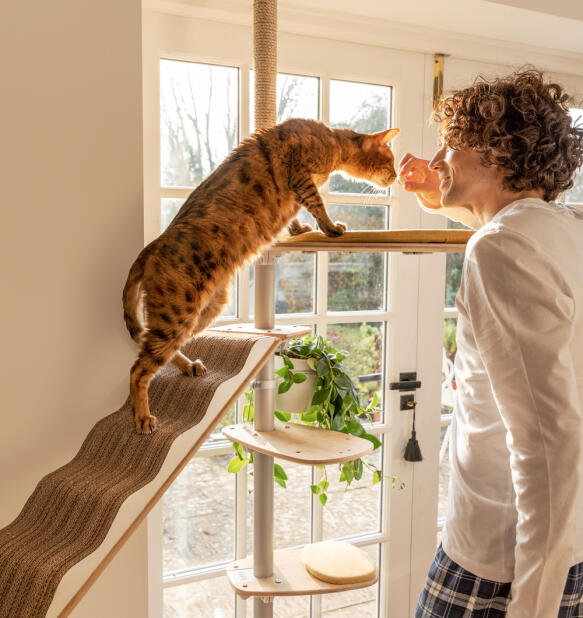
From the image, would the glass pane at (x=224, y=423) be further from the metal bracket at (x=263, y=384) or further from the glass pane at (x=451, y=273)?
the glass pane at (x=451, y=273)

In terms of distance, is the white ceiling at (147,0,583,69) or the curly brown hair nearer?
the curly brown hair

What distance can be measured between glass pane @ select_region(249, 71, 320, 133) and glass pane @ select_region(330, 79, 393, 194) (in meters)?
0.06

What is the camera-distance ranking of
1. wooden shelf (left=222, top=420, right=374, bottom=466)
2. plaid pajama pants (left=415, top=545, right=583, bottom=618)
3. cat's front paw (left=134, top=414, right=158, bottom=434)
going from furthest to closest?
1. wooden shelf (left=222, top=420, right=374, bottom=466)
2. cat's front paw (left=134, top=414, right=158, bottom=434)
3. plaid pajama pants (left=415, top=545, right=583, bottom=618)

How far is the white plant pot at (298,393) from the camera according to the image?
1474 mm

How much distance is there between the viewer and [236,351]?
1195 mm

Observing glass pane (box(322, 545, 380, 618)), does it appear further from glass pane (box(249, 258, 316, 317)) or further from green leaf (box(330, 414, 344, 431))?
glass pane (box(249, 258, 316, 317))

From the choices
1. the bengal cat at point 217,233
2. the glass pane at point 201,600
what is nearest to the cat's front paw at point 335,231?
the bengal cat at point 217,233

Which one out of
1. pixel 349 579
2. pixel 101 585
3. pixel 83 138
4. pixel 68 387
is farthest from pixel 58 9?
pixel 349 579

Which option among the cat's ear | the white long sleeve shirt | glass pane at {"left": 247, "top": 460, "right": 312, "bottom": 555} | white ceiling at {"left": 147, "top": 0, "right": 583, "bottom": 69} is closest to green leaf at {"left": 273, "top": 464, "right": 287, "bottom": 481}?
glass pane at {"left": 247, "top": 460, "right": 312, "bottom": 555}

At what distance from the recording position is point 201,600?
1825mm

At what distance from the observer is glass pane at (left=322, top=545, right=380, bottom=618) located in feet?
6.71

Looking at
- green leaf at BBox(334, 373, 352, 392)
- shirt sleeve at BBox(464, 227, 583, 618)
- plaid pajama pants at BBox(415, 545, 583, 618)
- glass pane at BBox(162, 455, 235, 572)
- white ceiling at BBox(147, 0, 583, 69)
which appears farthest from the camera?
glass pane at BBox(162, 455, 235, 572)

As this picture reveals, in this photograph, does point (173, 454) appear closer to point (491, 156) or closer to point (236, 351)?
point (236, 351)

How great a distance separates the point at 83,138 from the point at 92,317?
1.12ft
